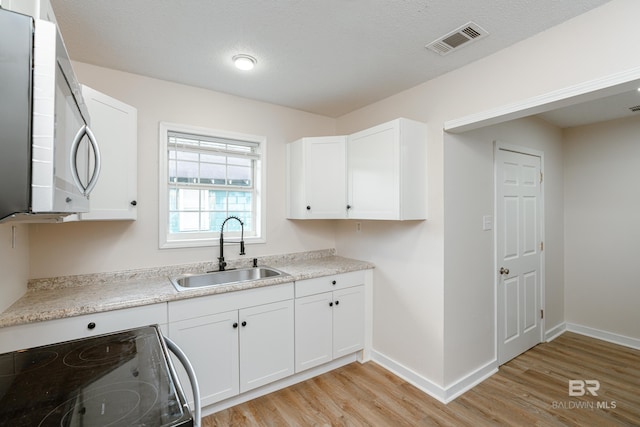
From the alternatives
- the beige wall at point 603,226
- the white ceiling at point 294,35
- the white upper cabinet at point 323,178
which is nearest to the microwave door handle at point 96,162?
the white ceiling at point 294,35

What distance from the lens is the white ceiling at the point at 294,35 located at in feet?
5.20

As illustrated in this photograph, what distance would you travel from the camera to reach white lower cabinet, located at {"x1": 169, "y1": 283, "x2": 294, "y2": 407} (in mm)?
1994

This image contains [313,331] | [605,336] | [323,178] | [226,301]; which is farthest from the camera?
[605,336]

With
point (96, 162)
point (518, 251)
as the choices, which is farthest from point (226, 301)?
point (518, 251)

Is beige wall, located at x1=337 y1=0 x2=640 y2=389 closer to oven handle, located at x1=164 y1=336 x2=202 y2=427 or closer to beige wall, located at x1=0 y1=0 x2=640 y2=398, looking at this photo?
beige wall, located at x1=0 y1=0 x2=640 y2=398

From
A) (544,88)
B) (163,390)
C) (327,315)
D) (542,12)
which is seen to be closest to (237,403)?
(327,315)

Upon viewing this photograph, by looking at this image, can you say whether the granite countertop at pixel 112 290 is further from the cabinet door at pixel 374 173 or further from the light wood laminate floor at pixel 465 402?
the light wood laminate floor at pixel 465 402

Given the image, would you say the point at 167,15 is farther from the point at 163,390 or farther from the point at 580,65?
the point at 580,65

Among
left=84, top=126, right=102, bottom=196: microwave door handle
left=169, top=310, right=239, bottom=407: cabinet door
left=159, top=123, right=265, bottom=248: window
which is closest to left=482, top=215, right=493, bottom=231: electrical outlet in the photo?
Result: left=159, top=123, right=265, bottom=248: window

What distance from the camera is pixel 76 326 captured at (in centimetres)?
166

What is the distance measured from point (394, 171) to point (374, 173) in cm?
24

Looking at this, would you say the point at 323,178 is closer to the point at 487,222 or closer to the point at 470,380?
the point at 487,222

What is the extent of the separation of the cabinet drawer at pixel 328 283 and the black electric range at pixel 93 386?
134cm

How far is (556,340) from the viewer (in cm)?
336
